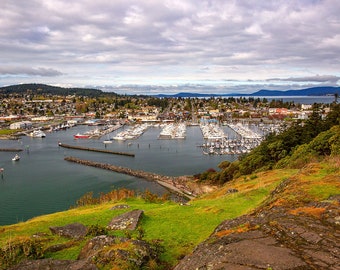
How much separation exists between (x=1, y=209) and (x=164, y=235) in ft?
72.8

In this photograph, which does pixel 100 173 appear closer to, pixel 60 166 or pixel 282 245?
pixel 60 166

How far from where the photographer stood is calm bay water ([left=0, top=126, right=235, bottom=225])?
2598cm

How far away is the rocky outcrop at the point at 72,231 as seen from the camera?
6713 mm

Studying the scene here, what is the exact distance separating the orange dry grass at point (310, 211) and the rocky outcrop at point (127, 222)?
3.70m

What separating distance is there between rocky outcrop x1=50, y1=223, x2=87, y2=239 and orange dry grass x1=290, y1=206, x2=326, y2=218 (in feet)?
14.4

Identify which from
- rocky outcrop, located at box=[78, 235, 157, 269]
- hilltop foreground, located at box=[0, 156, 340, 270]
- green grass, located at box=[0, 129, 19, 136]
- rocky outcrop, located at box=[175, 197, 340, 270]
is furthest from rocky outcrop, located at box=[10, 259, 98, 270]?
green grass, located at box=[0, 129, 19, 136]

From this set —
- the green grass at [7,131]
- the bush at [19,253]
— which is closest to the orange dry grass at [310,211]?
the bush at [19,253]

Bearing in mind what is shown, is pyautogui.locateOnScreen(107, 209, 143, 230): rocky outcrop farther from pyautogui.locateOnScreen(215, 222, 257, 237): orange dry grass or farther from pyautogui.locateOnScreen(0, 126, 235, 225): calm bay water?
pyautogui.locateOnScreen(0, 126, 235, 225): calm bay water

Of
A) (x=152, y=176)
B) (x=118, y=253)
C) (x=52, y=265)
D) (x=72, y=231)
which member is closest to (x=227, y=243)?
(x=118, y=253)

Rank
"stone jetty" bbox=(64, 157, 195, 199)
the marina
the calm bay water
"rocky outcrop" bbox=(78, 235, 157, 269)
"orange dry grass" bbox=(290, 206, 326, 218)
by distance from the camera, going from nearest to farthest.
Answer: "rocky outcrop" bbox=(78, 235, 157, 269), "orange dry grass" bbox=(290, 206, 326, 218), the calm bay water, the marina, "stone jetty" bbox=(64, 157, 195, 199)

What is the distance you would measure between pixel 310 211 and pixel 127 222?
4.33m

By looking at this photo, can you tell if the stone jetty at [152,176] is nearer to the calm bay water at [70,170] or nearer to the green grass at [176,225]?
the calm bay water at [70,170]

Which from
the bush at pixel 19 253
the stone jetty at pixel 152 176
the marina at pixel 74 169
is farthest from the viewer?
the stone jetty at pixel 152 176

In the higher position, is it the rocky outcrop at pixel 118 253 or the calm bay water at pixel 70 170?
the rocky outcrop at pixel 118 253
